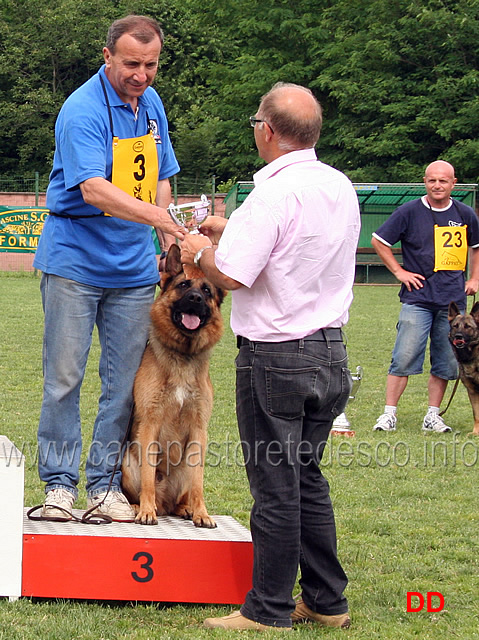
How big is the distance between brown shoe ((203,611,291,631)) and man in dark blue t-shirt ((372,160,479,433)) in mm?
4304

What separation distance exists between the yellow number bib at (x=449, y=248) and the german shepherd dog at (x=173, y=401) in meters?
Answer: 3.70

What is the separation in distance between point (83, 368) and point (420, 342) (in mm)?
4131

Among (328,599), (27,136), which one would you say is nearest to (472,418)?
(328,599)

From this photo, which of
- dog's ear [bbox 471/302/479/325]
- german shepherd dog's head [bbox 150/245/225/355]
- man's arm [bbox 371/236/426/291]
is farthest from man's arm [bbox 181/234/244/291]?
dog's ear [bbox 471/302/479/325]

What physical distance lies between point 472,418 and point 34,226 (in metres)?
16.4

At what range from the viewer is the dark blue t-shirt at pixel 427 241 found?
292 inches

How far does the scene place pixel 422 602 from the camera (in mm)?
3580

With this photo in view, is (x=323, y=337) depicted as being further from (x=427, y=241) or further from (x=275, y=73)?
(x=275, y=73)

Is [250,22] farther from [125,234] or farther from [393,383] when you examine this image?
[125,234]

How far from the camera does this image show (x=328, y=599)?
3.33m

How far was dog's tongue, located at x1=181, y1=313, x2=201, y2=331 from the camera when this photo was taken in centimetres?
408

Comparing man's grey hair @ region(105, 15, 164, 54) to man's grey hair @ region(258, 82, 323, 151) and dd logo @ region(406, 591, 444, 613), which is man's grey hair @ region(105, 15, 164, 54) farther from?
dd logo @ region(406, 591, 444, 613)

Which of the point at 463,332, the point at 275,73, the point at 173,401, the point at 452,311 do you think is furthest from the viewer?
the point at 275,73

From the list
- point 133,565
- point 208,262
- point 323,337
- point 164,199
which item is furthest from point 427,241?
point 133,565
